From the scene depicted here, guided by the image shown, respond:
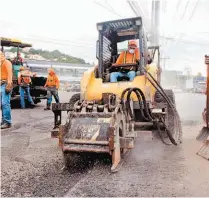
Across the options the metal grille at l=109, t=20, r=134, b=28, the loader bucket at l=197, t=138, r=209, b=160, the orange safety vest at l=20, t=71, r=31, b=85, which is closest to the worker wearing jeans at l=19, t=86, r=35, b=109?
the orange safety vest at l=20, t=71, r=31, b=85

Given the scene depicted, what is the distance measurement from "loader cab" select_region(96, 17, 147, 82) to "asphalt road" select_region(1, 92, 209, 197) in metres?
1.64

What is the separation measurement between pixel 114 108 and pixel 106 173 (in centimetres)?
90

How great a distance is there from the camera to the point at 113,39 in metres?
7.09

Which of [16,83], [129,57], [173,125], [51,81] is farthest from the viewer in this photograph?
[16,83]

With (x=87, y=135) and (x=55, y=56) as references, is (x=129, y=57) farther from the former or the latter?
(x=55, y=56)

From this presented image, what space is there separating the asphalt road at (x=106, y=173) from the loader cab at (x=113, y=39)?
1.64m

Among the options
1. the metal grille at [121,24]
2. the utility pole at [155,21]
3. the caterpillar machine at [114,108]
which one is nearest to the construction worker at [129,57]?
the caterpillar machine at [114,108]

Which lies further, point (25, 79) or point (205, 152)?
point (25, 79)

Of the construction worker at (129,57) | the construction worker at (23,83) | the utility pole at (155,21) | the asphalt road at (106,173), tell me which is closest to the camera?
the asphalt road at (106,173)

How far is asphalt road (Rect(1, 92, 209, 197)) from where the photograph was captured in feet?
11.3

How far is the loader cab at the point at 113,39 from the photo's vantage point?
6.11 m

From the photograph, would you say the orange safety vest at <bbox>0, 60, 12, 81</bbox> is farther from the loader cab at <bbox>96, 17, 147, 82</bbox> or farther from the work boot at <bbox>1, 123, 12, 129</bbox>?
the loader cab at <bbox>96, 17, 147, 82</bbox>

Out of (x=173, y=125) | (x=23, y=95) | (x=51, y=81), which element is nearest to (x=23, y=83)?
(x=23, y=95)

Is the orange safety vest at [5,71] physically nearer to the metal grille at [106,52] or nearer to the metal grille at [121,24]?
the metal grille at [106,52]
